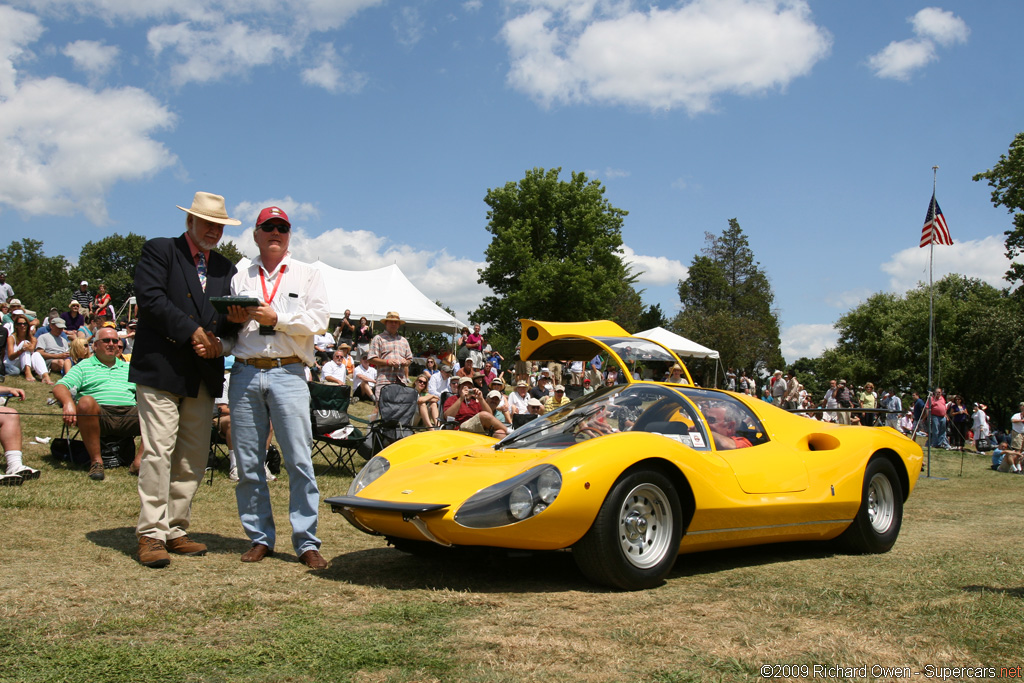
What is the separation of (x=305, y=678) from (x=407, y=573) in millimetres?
1880

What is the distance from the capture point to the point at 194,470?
16.1 ft

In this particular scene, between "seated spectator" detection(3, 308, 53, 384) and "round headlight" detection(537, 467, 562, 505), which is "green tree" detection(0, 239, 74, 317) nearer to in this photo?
"seated spectator" detection(3, 308, 53, 384)

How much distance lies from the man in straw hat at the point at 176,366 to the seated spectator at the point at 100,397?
138 inches

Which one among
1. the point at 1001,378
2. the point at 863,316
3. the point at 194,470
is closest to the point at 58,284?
the point at 863,316

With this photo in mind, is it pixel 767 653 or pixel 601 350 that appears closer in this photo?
pixel 767 653

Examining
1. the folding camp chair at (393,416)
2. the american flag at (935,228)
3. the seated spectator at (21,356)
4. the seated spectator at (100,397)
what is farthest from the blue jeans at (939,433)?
the seated spectator at (21,356)

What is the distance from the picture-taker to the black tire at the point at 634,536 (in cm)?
404

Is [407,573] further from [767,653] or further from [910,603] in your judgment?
[910,603]

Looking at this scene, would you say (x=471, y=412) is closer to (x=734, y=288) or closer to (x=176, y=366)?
(x=176, y=366)

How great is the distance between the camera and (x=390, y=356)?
11.3 meters

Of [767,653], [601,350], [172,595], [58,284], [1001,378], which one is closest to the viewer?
[767,653]

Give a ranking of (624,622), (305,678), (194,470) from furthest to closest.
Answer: (194,470) < (624,622) < (305,678)

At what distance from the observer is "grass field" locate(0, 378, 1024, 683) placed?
2.76m

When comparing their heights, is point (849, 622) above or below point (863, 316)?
below
